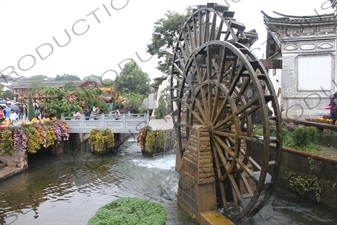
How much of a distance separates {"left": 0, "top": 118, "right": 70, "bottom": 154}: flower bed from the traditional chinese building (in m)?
10.3

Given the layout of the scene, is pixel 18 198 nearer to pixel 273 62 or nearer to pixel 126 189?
pixel 126 189

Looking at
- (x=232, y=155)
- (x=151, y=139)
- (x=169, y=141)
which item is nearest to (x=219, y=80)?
(x=232, y=155)

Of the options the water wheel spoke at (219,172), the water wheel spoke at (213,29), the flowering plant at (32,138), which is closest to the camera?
the water wheel spoke at (219,172)

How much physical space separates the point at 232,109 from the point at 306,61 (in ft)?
27.9

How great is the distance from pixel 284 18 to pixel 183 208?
9275 millimetres

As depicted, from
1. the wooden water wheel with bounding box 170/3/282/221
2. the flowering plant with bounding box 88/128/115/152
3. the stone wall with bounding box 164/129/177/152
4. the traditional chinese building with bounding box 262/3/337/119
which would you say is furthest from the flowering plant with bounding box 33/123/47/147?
the traditional chinese building with bounding box 262/3/337/119

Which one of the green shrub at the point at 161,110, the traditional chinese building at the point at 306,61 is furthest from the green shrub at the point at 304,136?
the green shrub at the point at 161,110

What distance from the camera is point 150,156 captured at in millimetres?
15227

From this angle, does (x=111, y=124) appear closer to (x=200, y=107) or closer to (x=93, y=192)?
(x=93, y=192)

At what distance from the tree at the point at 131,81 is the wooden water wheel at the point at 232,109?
29.7 metres

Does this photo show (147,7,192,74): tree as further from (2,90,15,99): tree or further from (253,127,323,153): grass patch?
(2,90,15,99): tree

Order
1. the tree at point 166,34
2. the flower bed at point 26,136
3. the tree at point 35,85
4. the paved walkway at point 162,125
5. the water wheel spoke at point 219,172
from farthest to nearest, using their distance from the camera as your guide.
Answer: the tree at point 35,85
the tree at point 166,34
the paved walkway at point 162,125
the flower bed at point 26,136
the water wheel spoke at point 219,172

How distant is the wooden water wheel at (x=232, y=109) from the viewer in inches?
233

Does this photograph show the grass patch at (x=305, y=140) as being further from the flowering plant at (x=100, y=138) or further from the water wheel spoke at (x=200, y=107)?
the flowering plant at (x=100, y=138)
